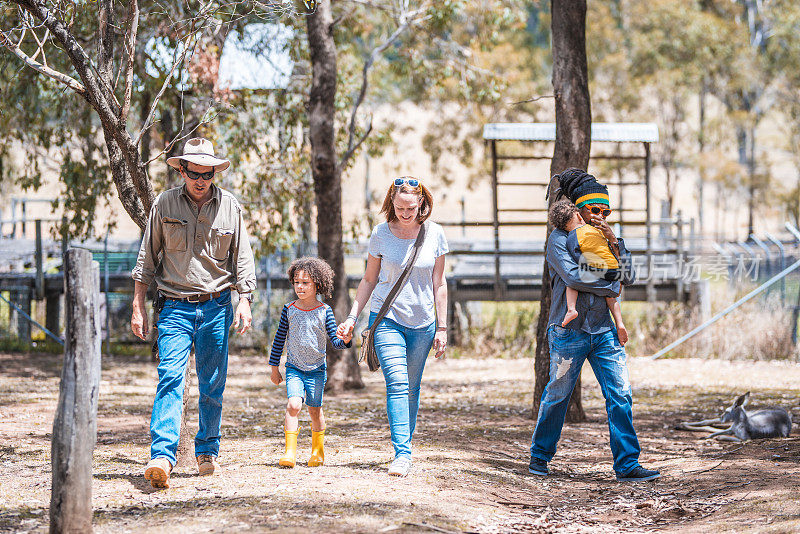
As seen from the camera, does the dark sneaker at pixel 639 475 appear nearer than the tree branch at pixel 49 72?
No

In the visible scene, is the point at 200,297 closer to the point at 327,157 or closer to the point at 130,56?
the point at 130,56

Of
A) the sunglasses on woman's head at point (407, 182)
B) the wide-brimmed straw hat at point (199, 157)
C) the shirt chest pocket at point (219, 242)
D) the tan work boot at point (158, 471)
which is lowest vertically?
the tan work boot at point (158, 471)

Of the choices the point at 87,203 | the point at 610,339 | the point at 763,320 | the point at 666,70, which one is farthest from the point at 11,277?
the point at 666,70

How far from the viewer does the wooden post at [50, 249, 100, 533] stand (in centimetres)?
417

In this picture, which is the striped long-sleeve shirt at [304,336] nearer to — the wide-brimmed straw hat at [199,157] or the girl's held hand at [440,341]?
the girl's held hand at [440,341]

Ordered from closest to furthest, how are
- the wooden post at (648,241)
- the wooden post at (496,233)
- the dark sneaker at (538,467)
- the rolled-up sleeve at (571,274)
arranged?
the rolled-up sleeve at (571,274)
the dark sneaker at (538,467)
the wooden post at (496,233)
the wooden post at (648,241)

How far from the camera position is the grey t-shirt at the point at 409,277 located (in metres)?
5.79

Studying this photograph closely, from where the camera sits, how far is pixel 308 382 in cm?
614

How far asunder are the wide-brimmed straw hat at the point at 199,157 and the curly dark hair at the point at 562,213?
2.10 m

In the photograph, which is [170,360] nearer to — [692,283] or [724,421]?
[724,421]

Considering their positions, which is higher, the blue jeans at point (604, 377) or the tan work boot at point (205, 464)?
the blue jeans at point (604, 377)

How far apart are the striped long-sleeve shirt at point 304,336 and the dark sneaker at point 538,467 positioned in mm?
1503

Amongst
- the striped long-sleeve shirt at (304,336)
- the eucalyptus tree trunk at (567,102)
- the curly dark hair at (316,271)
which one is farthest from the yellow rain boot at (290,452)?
the eucalyptus tree trunk at (567,102)

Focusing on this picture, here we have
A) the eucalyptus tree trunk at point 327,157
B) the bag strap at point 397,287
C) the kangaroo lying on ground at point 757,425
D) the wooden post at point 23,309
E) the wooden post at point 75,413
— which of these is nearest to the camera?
the wooden post at point 75,413
